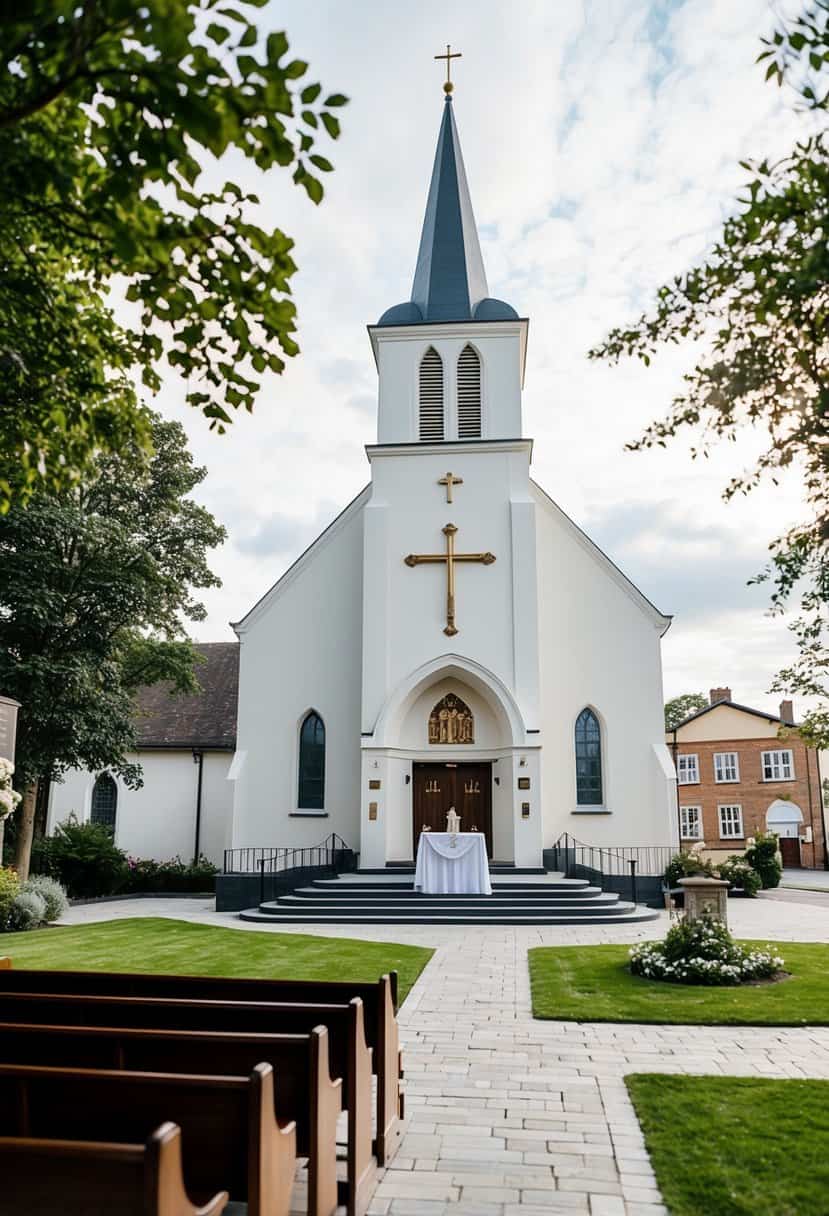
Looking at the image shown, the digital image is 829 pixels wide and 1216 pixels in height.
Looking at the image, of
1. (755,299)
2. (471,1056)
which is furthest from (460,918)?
(755,299)

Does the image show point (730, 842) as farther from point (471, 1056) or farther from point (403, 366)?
point (471, 1056)

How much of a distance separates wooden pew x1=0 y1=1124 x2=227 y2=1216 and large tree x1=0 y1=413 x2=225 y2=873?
655 inches

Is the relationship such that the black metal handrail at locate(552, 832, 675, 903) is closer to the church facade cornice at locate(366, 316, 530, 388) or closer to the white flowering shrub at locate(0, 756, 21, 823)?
the white flowering shrub at locate(0, 756, 21, 823)

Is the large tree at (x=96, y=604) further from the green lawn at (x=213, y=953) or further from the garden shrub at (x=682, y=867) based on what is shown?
the garden shrub at (x=682, y=867)

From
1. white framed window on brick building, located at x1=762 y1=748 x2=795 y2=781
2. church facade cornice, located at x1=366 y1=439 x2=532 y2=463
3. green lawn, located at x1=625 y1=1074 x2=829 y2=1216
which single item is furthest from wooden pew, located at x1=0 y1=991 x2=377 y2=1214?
white framed window on brick building, located at x1=762 y1=748 x2=795 y2=781

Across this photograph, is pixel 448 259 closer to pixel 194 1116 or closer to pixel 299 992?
pixel 299 992

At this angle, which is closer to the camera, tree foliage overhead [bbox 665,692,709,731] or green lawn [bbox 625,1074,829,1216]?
green lawn [bbox 625,1074,829,1216]

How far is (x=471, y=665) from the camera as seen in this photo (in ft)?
70.9

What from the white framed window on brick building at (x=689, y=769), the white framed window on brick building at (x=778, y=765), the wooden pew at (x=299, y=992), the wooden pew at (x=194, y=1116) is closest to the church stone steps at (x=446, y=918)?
the wooden pew at (x=299, y=992)

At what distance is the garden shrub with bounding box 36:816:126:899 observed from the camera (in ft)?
76.8

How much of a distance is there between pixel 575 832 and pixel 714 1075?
48.1 ft

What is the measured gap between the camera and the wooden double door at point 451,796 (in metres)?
22.2

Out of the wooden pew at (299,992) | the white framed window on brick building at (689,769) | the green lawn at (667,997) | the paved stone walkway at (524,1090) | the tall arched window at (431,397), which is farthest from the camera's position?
the white framed window on brick building at (689,769)

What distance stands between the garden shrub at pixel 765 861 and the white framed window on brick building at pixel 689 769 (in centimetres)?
2049
